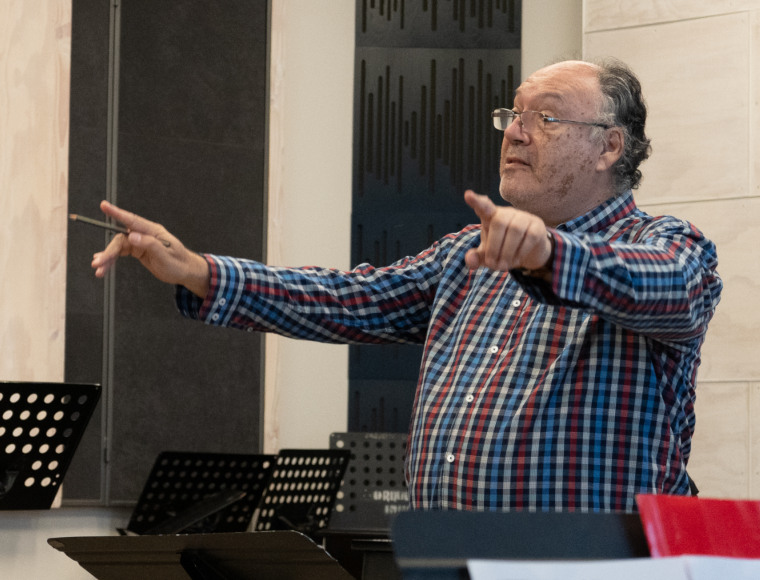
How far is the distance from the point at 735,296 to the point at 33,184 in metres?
2.53

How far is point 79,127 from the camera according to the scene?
12.1 feet

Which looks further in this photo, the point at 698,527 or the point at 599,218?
the point at 599,218

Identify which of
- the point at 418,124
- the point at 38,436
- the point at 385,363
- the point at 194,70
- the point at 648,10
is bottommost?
the point at 38,436

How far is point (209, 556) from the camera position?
5.76ft

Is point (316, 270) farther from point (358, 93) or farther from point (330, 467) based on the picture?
point (358, 93)

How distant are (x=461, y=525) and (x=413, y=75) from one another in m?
3.66

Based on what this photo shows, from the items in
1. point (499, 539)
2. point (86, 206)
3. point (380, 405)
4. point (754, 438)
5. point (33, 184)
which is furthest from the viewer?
point (380, 405)

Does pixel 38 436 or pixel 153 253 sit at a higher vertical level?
pixel 153 253

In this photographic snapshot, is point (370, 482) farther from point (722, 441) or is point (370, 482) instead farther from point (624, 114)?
point (624, 114)

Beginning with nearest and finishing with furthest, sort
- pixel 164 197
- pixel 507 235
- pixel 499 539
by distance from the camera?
pixel 499 539 → pixel 507 235 → pixel 164 197

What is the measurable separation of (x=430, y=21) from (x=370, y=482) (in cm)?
196

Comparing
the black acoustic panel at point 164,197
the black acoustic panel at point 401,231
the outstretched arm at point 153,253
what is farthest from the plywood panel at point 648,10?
the outstretched arm at point 153,253

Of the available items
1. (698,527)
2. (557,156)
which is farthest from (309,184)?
(698,527)

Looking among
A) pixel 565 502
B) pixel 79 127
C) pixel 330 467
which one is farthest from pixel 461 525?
pixel 79 127
